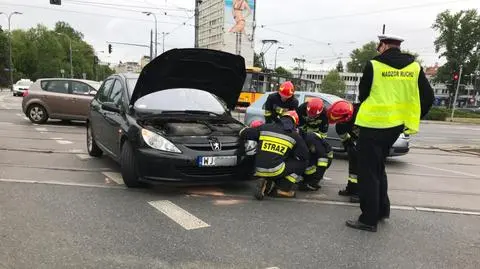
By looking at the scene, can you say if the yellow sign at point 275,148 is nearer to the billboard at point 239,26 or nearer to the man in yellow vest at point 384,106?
the man in yellow vest at point 384,106

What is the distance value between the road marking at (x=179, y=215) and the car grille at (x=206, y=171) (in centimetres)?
43

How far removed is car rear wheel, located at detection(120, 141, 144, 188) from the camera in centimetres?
593

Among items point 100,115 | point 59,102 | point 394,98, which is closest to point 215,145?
point 394,98

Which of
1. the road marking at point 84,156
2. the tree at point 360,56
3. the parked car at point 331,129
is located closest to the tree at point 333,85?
the tree at point 360,56

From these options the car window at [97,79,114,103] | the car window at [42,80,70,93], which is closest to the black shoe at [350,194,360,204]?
the car window at [97,79,114,103]

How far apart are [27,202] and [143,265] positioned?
93.6 inches

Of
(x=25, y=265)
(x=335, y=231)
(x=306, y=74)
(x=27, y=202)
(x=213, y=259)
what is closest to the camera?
(x=25, y=265)

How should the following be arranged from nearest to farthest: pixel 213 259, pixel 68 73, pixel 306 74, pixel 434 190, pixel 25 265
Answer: pixel 25 265, pixel 213 259, pixel 434 190, pixel 68 73, pixel 306 74

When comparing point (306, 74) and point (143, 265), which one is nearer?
point (143, 265)

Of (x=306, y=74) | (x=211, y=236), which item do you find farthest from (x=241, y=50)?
(x=306, y=74)

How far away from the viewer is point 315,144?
264 inches

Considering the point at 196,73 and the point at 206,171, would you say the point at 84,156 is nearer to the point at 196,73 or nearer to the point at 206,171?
the point at 196,73

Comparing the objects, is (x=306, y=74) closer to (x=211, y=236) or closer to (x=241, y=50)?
(x=241, y=50)

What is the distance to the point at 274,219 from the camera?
203 inches
